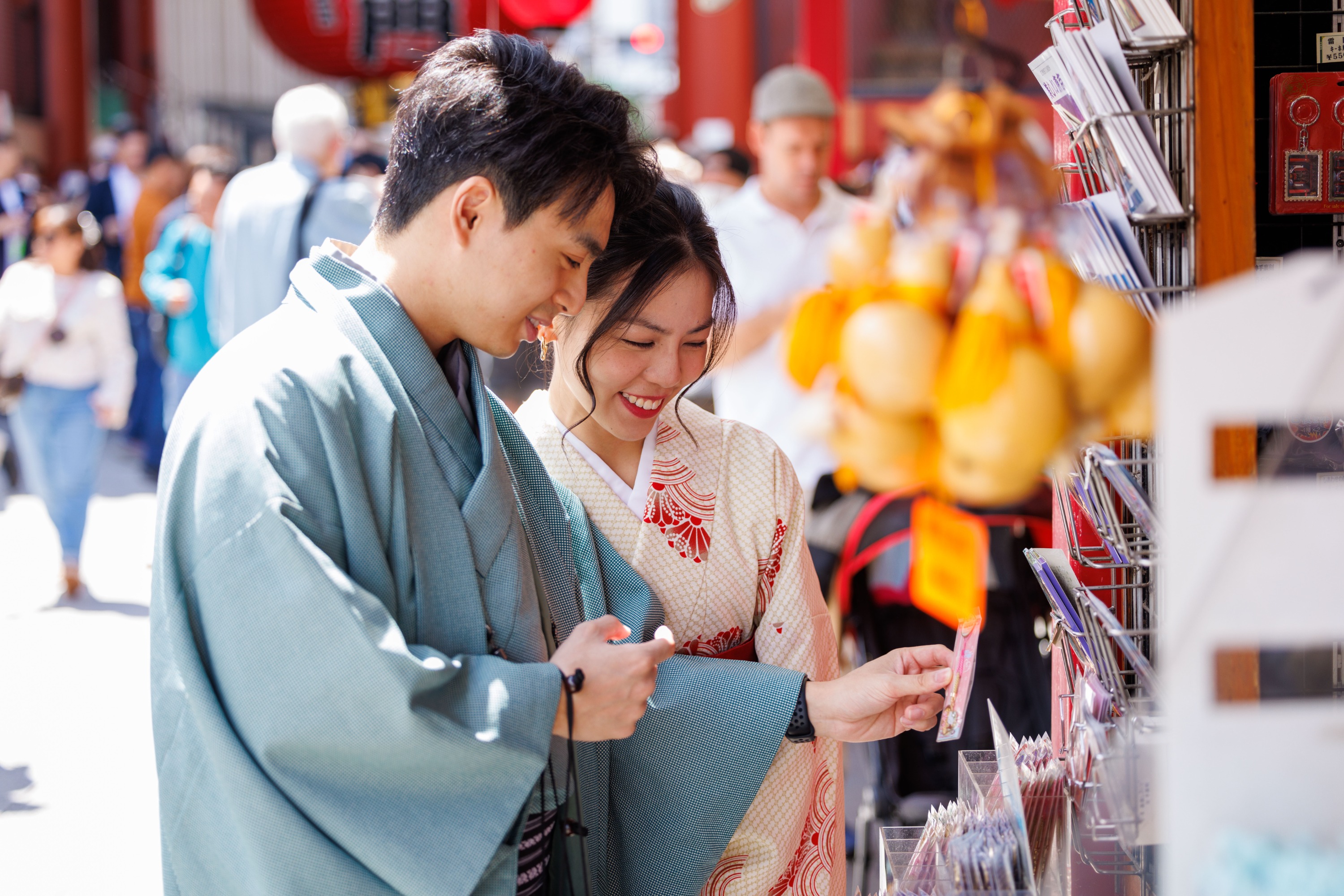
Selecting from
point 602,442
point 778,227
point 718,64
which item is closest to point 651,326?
point 602,442

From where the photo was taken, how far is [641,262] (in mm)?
1605

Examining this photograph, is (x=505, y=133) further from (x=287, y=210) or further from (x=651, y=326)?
(x=287, y=210)

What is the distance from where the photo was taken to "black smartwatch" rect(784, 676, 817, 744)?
1506 mm

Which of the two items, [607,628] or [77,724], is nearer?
[607,628]

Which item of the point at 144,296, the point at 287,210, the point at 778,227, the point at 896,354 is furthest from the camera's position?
the point at 144,296

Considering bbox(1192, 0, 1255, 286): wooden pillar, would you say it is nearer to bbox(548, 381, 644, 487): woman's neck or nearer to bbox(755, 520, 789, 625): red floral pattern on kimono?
bbox(755, 520, 789, 625): red floral pattern on kimono

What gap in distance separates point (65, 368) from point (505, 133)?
4.32 meters

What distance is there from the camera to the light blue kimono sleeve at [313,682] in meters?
1.10

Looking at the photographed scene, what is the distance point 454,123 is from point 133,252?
21.9 feet

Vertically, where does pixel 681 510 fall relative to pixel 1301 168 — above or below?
below

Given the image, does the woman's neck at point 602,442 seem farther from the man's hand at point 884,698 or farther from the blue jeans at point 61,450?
the blue jeans at point 61,450

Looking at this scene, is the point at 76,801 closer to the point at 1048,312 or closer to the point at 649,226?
the point at 649,226

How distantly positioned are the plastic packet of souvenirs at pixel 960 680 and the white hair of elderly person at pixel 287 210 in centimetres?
322

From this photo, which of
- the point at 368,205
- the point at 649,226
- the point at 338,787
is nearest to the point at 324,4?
the point at 368,205
